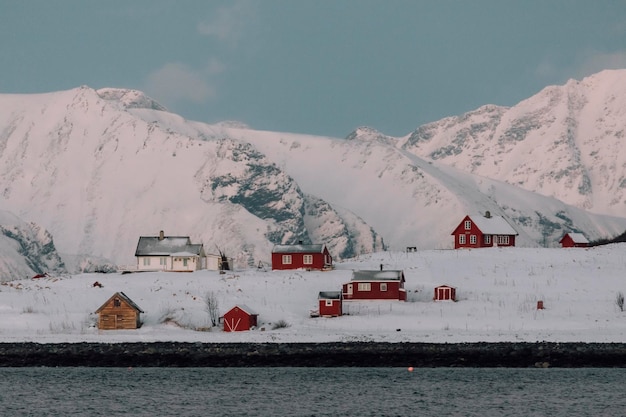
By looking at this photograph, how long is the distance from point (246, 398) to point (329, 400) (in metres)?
4.12

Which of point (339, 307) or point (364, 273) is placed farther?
point (364, 273)

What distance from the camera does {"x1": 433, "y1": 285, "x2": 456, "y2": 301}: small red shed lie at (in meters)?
100

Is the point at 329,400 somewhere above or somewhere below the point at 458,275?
below

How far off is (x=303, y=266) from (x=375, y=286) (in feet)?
68.8

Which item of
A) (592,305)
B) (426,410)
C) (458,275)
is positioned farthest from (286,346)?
(458,275)

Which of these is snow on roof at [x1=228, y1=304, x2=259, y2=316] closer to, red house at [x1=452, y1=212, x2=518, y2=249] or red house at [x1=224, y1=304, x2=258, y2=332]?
red house at [x1=224, y1=304, x2=258, y2=332]

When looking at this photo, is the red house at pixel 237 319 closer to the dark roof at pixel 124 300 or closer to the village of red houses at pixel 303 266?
the village of red houses at pixel 303 266

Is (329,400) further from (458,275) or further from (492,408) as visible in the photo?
(458,275)

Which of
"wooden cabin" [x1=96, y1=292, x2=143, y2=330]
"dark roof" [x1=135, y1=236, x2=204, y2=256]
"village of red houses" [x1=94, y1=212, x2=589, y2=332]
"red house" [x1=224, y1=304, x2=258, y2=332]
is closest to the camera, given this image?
"red house" [x1=224, y1=304, x2=258, y2=332]

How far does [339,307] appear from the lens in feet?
313

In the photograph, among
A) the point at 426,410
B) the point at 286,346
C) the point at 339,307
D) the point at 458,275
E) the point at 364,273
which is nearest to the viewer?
the point at 426,410

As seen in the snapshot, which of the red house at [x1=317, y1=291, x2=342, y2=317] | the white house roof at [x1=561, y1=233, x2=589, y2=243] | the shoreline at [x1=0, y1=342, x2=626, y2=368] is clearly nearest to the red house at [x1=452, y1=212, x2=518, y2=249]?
the white house roof at [x1=561, y1=233, x2=589, y2=243]

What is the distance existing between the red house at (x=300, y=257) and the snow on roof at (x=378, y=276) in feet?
59.8

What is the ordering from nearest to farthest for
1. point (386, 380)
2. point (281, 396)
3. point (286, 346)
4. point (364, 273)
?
point (281, 396)
point (386, 380)
point (286, 346)
point (364, 273)
